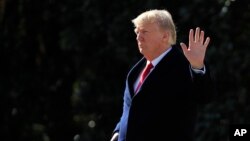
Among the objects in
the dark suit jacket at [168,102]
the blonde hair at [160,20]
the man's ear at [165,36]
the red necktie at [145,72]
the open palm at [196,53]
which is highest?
the blonde hair at [160,20]

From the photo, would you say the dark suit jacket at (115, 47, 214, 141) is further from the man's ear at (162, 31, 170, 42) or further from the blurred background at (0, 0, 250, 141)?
the blurred background at (0, 0, 250, 141)

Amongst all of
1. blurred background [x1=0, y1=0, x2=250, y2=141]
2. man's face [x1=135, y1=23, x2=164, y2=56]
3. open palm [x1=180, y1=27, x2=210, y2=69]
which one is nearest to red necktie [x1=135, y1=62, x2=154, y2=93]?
man's face [x1=135, y1=23, x2=164, y2=56]

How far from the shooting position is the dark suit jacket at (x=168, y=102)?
12.1 ft

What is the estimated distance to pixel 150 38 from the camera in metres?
3.87

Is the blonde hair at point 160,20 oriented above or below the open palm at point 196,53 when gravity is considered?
above

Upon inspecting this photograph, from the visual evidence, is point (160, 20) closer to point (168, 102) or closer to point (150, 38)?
point (150, 38)

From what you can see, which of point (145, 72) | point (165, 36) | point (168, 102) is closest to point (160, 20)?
point (165, 36)

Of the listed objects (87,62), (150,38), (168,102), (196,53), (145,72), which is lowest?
(168,102)

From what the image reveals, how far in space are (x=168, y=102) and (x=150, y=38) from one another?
37 centimetres

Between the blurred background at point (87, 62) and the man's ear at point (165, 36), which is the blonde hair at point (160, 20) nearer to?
the man's ear at point (165, 36)

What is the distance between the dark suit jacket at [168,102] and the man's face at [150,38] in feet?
0.26

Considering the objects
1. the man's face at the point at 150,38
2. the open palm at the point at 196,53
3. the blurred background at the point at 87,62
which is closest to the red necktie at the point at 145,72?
the man's face at the point at 150,38

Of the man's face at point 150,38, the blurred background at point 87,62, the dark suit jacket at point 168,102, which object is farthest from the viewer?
the blurred background at point 87,62

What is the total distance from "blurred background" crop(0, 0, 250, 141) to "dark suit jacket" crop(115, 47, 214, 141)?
4.24m
